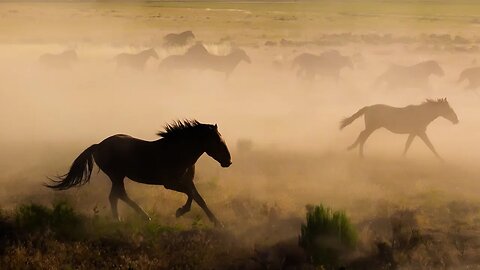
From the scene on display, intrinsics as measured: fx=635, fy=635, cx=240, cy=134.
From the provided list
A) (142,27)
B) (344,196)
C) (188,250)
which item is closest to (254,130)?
(344,196)

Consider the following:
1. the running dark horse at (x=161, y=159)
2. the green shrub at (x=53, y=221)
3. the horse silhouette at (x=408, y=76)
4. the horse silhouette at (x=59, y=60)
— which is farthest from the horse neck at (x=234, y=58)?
the green shrub at (x=53, y=221)

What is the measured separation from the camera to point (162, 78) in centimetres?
2767

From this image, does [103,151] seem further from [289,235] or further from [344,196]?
[344,196]

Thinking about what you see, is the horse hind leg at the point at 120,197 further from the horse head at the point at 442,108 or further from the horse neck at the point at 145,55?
the horse neck at the point at 145,55

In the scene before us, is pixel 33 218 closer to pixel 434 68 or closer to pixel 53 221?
pixel 53 221

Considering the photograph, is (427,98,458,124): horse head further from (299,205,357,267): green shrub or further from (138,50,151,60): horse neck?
(138,50,151,60): horse neck

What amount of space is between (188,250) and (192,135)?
1724 mm

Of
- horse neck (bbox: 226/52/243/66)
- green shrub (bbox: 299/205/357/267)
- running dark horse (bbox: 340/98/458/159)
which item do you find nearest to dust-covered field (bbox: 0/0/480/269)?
green shrub (bbox: 299/205/357/267)

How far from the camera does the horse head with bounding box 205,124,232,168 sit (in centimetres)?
923

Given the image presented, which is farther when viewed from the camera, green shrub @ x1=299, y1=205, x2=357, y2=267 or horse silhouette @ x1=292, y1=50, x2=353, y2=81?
horse silhouette @ x1=292, y1=50, x2=353, y2=81

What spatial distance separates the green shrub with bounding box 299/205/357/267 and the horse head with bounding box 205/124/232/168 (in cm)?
148

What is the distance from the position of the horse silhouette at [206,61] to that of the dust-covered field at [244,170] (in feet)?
1.40

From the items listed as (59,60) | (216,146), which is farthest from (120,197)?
(59,60)

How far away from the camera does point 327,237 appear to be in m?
8.96
